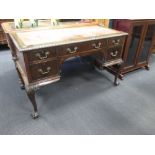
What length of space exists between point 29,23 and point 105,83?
1261mm

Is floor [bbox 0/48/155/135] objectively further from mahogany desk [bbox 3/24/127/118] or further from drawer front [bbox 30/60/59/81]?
drawer front [bbox 30/60/59/81]

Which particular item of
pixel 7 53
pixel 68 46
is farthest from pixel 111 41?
pixel 7 53

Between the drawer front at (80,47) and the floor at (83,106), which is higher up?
the drawer front at (80,47)

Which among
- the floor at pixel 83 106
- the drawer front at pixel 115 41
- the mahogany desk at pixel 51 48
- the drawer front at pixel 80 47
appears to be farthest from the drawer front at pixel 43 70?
the drawer front at pixel 115 41

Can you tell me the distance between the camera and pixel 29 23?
1688mm

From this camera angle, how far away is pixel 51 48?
124 centimetres

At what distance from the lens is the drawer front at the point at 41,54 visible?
1182 mm

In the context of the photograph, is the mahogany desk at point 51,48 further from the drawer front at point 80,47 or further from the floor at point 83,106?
the floor at point 83,106

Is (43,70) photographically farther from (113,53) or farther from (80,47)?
(113,53)

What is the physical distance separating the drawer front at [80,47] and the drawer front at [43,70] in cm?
13

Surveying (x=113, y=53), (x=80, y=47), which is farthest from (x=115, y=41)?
(x=80, y=47)

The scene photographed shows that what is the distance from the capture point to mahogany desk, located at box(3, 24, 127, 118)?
121cm

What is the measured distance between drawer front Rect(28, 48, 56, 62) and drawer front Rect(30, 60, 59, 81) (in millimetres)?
56
